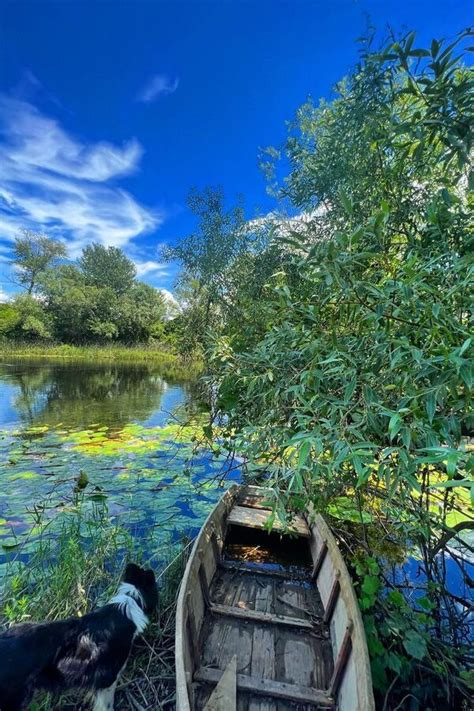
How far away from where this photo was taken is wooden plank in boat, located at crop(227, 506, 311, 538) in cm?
340

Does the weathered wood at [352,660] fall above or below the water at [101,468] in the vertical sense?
above

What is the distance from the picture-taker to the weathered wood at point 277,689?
1.73m

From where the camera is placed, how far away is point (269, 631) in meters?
2.22

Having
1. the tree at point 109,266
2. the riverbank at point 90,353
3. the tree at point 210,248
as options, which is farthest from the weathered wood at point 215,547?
the tree at point 109,266

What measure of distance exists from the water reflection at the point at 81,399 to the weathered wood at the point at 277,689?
5434 mm

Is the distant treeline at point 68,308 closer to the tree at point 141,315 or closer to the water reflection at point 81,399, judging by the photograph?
the tree at point 141,315

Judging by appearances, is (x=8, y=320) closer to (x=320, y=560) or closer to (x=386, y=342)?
(x=320, y=560)

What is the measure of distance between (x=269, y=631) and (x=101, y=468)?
400cm

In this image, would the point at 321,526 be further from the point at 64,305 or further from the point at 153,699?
the point at 64,305

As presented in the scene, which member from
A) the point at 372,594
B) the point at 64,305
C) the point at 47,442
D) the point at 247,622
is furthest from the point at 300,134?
the point at 64,305

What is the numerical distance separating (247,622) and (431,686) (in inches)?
43.7

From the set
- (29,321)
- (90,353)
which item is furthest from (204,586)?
(29,321)

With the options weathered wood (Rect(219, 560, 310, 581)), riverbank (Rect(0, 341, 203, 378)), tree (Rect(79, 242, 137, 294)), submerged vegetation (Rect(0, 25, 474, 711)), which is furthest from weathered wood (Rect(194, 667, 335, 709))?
tree (Rect(79, 242, 137, 294))

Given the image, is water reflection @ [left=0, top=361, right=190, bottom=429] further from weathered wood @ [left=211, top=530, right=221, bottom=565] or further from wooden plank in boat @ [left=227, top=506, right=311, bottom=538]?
weathered wood @ [left=211, top=530, right=221, bottom=565]
